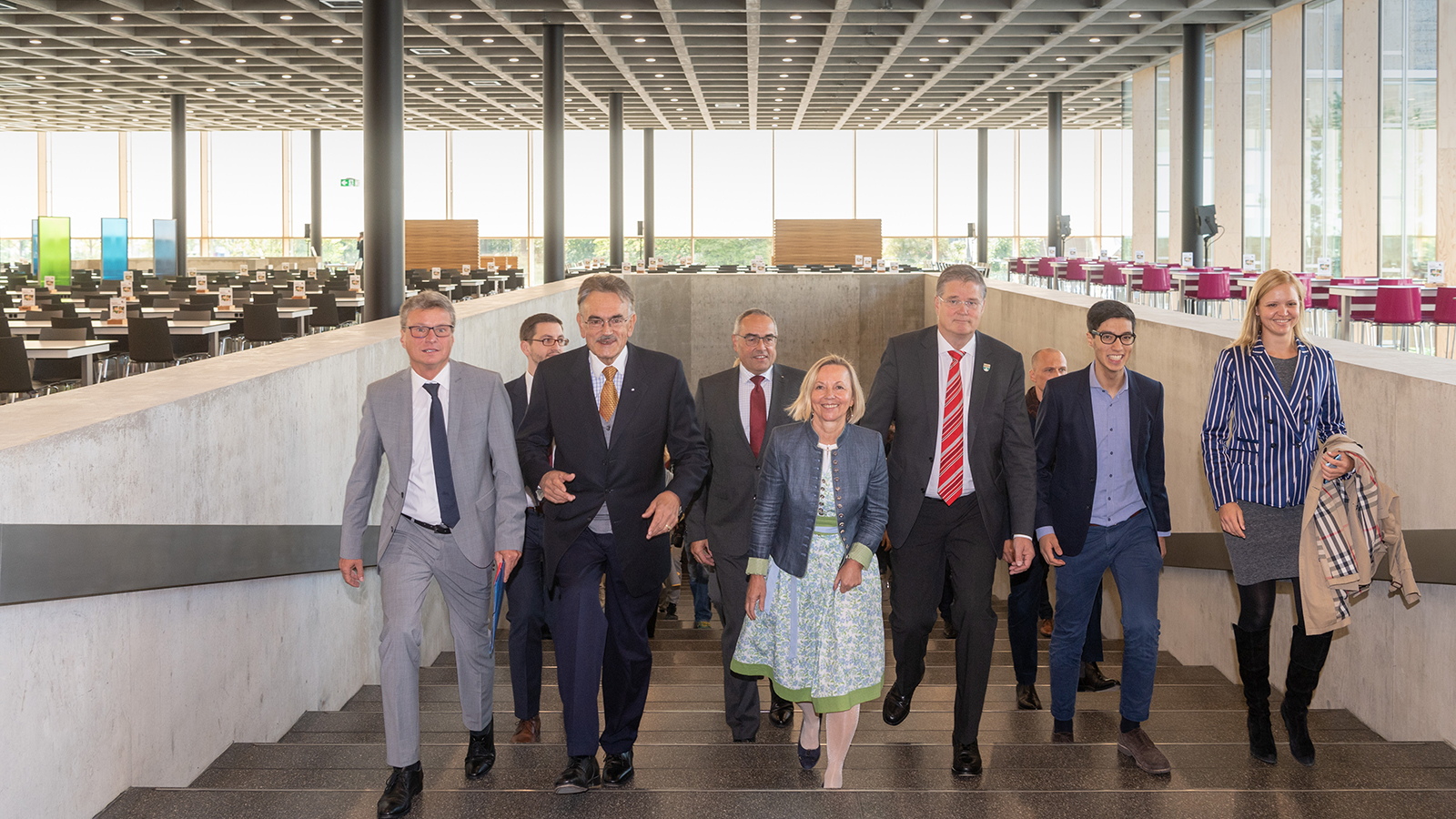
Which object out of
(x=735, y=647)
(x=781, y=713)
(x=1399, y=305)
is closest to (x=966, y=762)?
(x=735, y=647)

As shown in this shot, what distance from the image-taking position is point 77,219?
3256cm

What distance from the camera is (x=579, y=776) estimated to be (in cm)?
335

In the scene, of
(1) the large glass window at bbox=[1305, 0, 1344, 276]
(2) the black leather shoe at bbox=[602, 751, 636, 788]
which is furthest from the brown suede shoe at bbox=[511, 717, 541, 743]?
(1) the large glass window at bbox=[1305, 0, 1344, 276]

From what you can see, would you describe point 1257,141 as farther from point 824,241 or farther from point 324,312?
point 324,312

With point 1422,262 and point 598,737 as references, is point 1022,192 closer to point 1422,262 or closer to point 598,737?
point 1422,262

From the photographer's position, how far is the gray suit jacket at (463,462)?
137 inches

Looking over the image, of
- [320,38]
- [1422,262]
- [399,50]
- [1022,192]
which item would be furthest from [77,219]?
[1422,262]

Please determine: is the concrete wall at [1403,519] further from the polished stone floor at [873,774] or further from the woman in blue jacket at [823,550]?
the woman in blue jacket at [823,550]

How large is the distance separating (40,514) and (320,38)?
1759 cm

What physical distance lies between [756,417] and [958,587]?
103 centimetres

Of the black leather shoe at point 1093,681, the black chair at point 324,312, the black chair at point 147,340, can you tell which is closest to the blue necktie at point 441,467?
the black leather shoe at point 1093,681

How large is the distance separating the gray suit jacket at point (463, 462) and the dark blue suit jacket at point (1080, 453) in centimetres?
169

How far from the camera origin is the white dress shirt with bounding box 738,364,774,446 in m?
4.46

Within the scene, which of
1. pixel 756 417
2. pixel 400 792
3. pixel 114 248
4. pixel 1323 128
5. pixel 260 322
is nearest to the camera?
pixel 400 792
